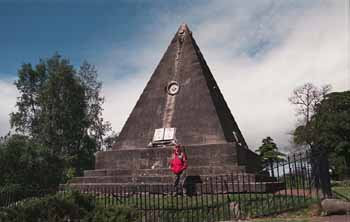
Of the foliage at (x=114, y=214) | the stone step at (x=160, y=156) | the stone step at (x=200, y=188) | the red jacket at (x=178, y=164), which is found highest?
the stone step at (x=160, y=156)

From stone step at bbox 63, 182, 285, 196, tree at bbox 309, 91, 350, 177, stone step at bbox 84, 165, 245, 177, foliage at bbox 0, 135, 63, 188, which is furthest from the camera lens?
tree at bbox 309, 91, 350, 177

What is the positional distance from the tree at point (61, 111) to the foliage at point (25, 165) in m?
3.72

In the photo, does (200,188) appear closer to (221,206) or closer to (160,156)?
(221,206)

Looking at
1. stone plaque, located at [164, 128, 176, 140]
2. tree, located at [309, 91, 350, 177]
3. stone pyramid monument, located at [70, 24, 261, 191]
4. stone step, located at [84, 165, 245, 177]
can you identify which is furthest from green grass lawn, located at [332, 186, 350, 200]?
tree, located at [309, 91, 350, 177]

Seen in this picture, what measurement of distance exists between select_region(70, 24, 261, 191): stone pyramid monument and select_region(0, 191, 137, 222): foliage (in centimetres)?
286

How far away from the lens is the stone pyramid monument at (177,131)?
35.2ft

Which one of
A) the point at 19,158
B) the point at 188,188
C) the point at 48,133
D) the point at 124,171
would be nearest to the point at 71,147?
the point at 48,133

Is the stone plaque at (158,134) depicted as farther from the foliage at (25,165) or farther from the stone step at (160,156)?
the foliage at (25,165)

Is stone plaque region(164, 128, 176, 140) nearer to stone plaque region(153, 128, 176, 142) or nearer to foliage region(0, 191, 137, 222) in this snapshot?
stone plaque region(153, 128, 176, 142)

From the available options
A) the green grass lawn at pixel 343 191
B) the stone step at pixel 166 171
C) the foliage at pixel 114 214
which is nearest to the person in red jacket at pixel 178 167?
the stone step at pixel 166 171

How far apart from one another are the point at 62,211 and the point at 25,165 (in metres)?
13.3

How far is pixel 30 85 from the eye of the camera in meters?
28.3

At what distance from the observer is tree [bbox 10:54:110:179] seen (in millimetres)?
26250

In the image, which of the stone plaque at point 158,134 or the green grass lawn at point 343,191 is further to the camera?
the stone plaque at point 158,134
